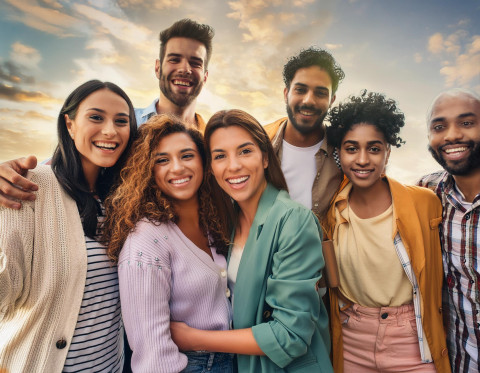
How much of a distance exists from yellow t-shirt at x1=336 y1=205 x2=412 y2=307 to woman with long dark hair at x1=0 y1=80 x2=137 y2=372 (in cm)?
194

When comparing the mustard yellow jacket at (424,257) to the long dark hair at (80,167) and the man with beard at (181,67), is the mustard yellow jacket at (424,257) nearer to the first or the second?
the long dark hair at (80,167)

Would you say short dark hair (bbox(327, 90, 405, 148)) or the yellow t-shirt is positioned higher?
short dark hair (bbox(327, 90, 405, 148))

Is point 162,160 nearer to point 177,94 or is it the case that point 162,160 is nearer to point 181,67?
point 177,94

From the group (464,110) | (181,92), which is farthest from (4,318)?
(464,110)

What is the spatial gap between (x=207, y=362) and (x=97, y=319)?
0.78 metres

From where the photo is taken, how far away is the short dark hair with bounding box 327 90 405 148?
296cm

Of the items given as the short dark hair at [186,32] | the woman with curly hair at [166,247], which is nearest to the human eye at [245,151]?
the woman with curly hair at [166,247]

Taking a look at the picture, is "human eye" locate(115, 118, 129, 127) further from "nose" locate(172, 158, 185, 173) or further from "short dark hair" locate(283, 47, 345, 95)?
"short dark hair" locate(283, 47, 345, 95)

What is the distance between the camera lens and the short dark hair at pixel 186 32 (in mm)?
4348

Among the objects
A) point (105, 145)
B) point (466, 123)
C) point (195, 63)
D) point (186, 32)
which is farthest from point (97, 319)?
point (186, 32)

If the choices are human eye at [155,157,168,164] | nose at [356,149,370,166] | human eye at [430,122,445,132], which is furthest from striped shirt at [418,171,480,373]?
human eye at [155,157,168,164]

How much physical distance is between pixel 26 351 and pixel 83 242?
0.66 meters

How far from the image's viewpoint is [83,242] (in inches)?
79.4

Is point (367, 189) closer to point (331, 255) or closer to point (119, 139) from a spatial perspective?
point (331, 255)
